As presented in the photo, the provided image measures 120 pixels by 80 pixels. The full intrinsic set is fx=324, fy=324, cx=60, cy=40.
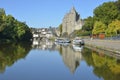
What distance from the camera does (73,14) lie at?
199875 mm

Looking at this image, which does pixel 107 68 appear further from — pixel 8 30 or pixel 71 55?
pixel 8 30

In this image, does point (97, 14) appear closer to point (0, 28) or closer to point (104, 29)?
point (104, 29)

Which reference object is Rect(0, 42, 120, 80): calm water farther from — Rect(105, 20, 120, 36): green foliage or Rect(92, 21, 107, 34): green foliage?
Rect(92, 21, 107, 34): green foliage

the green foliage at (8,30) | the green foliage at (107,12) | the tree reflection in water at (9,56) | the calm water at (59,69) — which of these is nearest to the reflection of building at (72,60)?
the calm water at (59,69)

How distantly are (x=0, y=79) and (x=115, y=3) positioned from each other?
286ft

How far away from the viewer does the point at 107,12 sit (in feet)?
334

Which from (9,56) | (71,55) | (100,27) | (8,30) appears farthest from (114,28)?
(9,56)

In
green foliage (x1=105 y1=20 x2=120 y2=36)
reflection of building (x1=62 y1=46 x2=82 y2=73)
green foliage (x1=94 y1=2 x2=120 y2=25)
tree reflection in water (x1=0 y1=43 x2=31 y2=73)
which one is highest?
green foliage (x1=94 y1=2 x2=120 y2=25)

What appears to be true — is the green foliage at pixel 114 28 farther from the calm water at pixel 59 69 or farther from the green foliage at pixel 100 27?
the calm water at pixel 59 69

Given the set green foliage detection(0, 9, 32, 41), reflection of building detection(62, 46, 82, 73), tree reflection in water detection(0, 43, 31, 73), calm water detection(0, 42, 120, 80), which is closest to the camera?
calm water detection(0, 42, 120, 80)

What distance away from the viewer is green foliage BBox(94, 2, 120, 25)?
325ft

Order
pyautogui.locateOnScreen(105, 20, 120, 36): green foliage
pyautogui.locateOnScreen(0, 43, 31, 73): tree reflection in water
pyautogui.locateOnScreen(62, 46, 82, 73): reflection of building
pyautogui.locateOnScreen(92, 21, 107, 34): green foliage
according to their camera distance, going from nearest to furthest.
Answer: pyautogui.locateOnScreen(62, 46, 82, 73): reflection of building < pyautogui.locateOnScreen(0, 43, 31, 73): tree reflection in water < pyautogui.locateOnScreen(105, 20, 120, 36): green foliage < pyautogui.locateOnScreen(92, 21, 107, 34): green foliage

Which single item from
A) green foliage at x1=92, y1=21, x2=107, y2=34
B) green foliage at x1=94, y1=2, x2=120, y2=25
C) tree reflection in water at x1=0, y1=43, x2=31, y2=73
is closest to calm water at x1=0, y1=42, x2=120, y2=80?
tree reflection in water at x1=0, y1=43, x2=31, y2=73

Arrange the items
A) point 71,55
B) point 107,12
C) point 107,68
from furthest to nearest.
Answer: point 107,12 < point 71,55 < point 107,68
